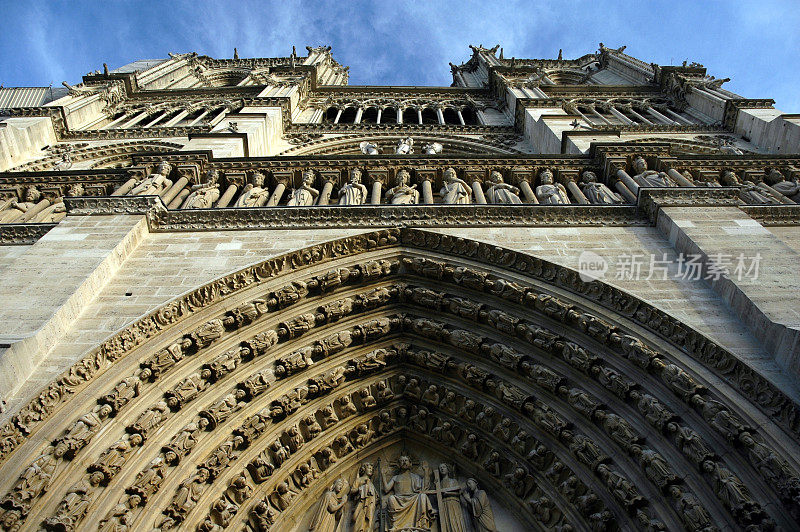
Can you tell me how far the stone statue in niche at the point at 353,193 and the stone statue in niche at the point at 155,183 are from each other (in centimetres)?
294

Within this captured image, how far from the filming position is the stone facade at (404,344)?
17.3ft

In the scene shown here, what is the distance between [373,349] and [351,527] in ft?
7.26

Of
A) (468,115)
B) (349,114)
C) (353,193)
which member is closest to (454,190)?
(353,193)

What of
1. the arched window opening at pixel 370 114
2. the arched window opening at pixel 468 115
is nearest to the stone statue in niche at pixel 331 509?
the arched window opening at pixel 370 114

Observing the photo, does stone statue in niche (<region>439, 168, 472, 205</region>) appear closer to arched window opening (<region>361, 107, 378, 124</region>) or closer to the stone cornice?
the stone cornice

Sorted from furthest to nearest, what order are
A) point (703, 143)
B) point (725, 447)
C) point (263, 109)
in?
point (263, 109) < point (703, 143) < point (725, 447)

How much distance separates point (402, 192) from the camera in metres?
9.52

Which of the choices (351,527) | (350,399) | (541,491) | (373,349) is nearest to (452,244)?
(373,349)

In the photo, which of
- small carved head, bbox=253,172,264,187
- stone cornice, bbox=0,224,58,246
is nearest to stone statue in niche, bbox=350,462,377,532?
small carved head, bbox=253,172,264,187

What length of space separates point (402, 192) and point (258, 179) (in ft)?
8.43

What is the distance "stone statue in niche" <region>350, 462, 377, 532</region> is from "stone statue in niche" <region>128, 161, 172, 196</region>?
5.24m

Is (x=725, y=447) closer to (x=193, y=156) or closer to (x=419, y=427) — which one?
(x=419, y=427)

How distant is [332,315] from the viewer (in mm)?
7547

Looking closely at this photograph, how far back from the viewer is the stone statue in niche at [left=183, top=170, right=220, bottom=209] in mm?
8973
